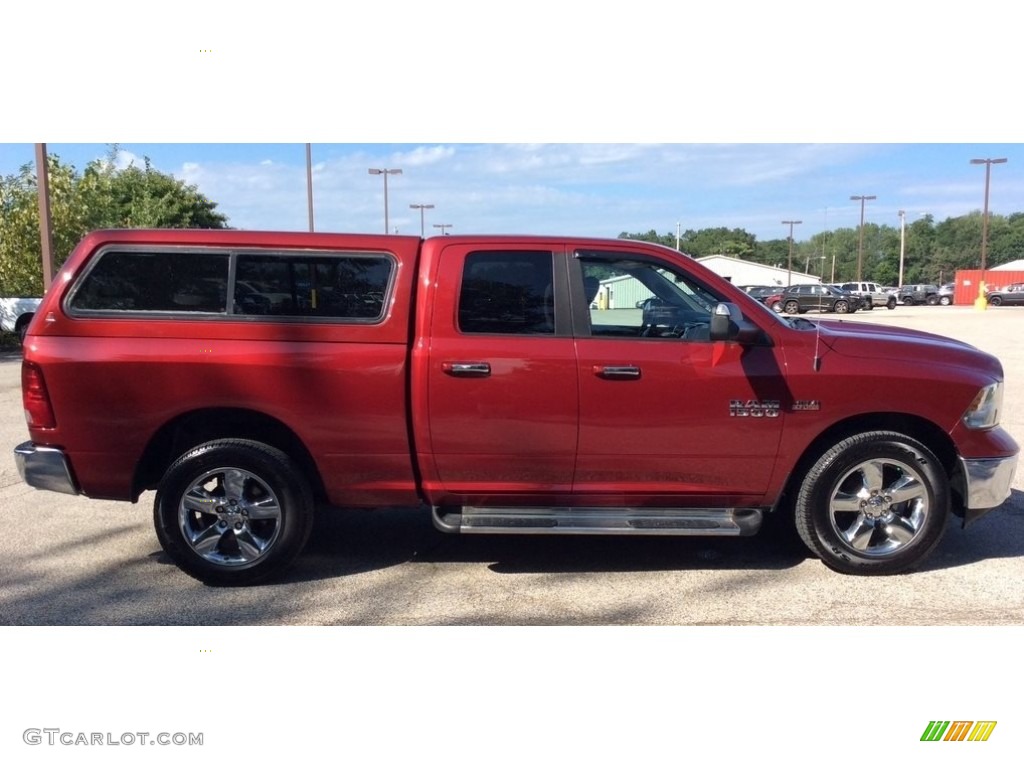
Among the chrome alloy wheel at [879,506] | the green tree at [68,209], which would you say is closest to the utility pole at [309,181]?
the chrome alloy wheel at [879,506]

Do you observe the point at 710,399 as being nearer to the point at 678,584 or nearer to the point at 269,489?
the point at 678,584

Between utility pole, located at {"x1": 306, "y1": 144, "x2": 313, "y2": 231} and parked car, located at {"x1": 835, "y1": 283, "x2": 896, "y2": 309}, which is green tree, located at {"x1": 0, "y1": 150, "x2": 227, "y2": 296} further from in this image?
parked car, located at {"x1": 835, "y1": 283, "x2": 896, "y2": 309}

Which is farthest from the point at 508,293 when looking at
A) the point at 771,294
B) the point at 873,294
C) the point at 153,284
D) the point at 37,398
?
the point at 873,294

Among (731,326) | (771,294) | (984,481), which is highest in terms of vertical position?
(731,326)

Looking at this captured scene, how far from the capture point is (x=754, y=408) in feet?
13.9

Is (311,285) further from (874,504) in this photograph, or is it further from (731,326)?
(874,504)

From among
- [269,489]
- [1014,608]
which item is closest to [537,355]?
[269,489]

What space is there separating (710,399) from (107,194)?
19.2 metres

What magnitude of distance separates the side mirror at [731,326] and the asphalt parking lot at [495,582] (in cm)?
136

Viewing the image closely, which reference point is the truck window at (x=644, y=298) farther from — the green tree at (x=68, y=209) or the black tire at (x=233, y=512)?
the green tree at (x=68, y=209)

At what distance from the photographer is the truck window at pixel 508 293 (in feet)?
14.1

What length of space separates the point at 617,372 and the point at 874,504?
5.39 feet

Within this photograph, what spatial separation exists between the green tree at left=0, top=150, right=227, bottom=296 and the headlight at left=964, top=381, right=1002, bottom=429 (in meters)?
18.0

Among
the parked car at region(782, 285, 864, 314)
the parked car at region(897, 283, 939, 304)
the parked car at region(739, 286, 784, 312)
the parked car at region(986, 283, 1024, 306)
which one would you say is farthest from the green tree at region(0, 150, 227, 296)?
the parked car at region(897, 283, 939, 304)
